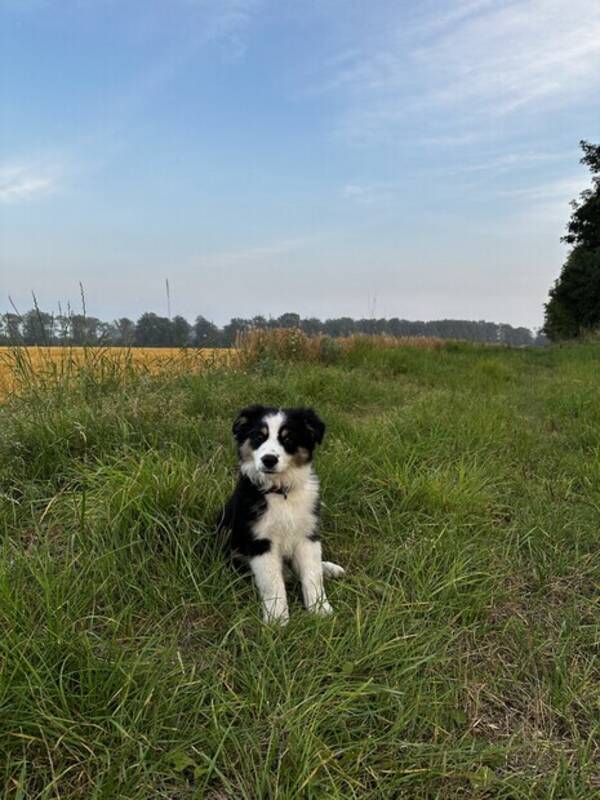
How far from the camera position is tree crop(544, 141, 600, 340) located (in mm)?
29344

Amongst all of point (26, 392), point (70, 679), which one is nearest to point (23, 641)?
point (70, 679)

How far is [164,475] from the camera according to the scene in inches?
108

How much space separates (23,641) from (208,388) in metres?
3.76

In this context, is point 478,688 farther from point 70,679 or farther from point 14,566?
point 14,566

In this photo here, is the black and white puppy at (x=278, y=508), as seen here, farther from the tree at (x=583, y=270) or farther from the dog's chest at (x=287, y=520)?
the tree at (x=583, y=270)

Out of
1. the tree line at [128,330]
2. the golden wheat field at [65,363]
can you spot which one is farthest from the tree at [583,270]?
the golden wheat field at [65,363]

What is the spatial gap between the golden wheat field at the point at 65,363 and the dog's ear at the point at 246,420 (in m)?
2.13

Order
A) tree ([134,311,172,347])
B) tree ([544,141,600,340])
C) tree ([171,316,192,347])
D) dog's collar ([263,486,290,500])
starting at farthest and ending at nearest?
tree ([544,141,600,340]) → tree ([171,316,192,347]) → tree ([134,311,172,347]) → dog's collar ([263,486,290,500])

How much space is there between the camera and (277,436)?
8.48 feet

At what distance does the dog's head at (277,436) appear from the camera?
250 cm

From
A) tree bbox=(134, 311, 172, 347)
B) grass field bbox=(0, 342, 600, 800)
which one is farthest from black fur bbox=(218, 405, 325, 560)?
tree bbox=(134, 311, 172, 347)

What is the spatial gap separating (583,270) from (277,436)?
32.5 meters

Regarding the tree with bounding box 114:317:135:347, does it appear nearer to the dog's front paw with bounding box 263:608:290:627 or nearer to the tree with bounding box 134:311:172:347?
the tree with bounding box 134:311:172:347

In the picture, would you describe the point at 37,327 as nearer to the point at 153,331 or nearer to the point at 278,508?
the point at 153,331
